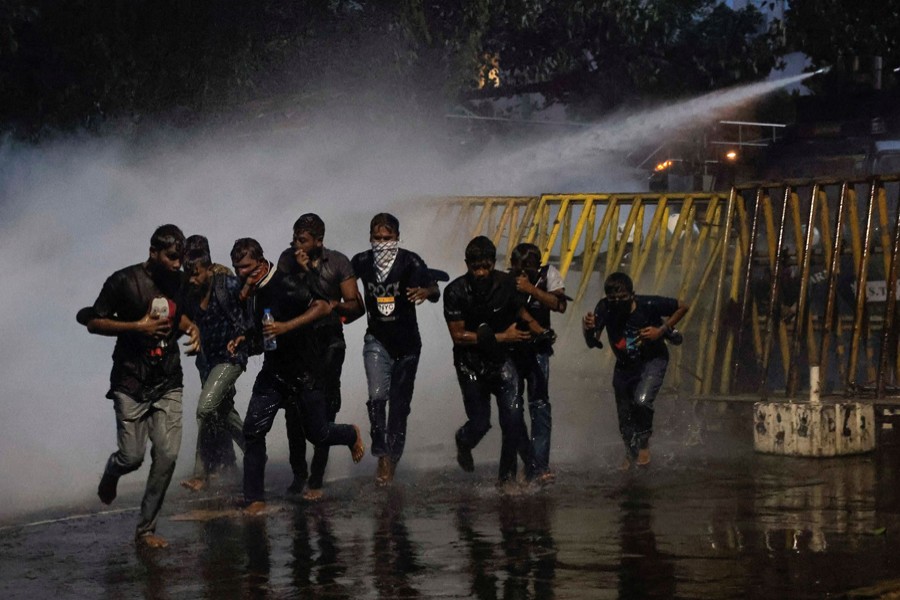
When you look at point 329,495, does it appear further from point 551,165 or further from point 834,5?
point 551,165

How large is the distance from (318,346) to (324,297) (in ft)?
1.22

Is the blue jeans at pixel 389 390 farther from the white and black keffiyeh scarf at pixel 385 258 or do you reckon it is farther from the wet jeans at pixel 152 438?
the wet jeans at pixel 152 438

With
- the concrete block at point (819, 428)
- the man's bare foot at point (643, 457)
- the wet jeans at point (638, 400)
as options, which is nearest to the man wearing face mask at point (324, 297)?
the wet jeans at point (638, 400)

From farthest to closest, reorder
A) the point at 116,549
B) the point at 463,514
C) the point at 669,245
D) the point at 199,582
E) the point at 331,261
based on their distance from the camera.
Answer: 1. the point at 669,245
2. the point at 331,261
3. the point at 463,514
4. the point at 116,549
5. the point at 199,582

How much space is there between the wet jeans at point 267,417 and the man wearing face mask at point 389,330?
42.3 inches

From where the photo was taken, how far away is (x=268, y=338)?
34.7 ft

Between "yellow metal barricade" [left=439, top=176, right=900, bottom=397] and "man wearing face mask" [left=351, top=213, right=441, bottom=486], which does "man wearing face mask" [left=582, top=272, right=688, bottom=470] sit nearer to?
"man wearing face mask" [left=351, top=213, right=441, bottom=486]

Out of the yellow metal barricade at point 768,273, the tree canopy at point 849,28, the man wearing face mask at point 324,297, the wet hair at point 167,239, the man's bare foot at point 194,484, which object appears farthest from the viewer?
the tree canopy at point 849,28

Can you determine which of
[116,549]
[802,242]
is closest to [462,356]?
[116,549]

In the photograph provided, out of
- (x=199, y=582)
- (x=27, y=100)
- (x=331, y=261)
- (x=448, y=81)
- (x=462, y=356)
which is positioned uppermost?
(x=448, y=81)

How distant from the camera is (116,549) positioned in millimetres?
9406

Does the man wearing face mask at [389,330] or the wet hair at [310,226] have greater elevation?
the wet hair at [310,226]

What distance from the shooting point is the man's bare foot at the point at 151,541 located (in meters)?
9.35

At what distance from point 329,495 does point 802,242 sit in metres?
6.55
